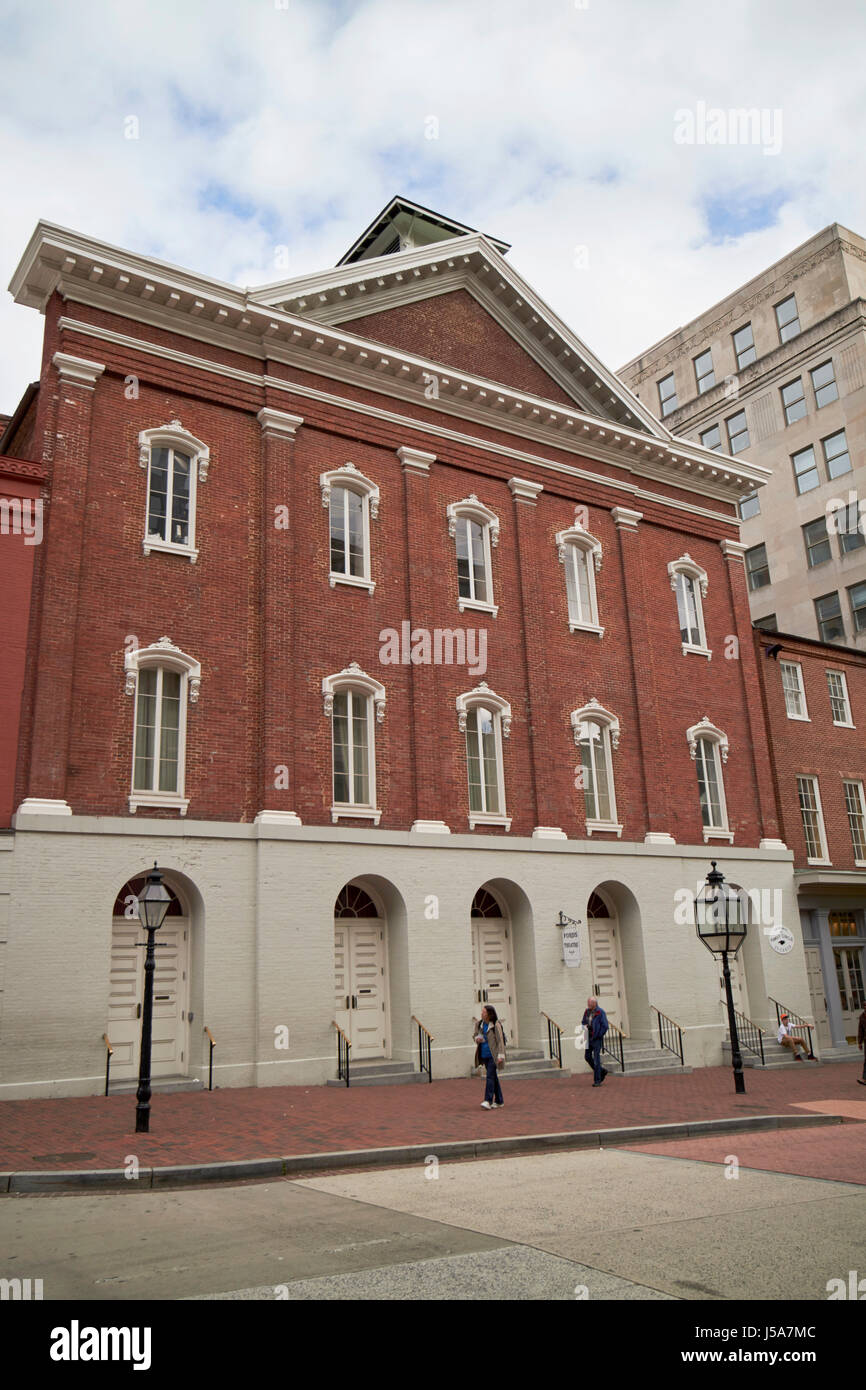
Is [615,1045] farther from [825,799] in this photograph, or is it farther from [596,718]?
[825,799]

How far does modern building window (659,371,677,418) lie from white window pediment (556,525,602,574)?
90.5 ft

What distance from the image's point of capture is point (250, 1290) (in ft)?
20.9

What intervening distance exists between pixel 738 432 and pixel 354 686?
31.7 meters

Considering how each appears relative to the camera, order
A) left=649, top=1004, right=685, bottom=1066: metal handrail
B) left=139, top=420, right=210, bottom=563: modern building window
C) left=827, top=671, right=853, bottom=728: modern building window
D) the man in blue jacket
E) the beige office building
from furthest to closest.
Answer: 1. the beige office building
2. left=827, top=671, right=853, bottom=728: modern building window
3. left=649, top=1004, right=685, bottom=1066: metal handrail
4. left=139, top=420, right=210, bottom=563: modern building window
5. the man in blue jacket

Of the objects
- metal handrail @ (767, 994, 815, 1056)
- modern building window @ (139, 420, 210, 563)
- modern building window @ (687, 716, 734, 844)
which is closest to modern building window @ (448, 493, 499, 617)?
modern building window @ (139, 420, 210, 563)

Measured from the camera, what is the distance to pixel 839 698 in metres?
30.9

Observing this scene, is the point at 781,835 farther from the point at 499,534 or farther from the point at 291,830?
the point at 291,830

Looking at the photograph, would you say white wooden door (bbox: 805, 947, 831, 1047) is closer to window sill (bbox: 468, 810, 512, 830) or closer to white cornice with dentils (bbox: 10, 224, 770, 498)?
window sill (bbox: 468, 810, 512, 830)

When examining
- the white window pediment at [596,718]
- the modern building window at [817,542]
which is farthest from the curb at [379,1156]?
the modern building window at [817,542]

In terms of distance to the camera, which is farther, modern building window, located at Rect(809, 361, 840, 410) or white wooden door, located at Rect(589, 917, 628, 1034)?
modern building window, located at Rect(809, 361, 840, 410)

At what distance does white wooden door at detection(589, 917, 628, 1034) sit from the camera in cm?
2345

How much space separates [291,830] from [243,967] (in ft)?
8.26

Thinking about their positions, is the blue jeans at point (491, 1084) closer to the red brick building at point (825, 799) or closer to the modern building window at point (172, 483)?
the modern building window at point (172, 483)

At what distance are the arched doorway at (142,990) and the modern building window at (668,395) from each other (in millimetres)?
40360
